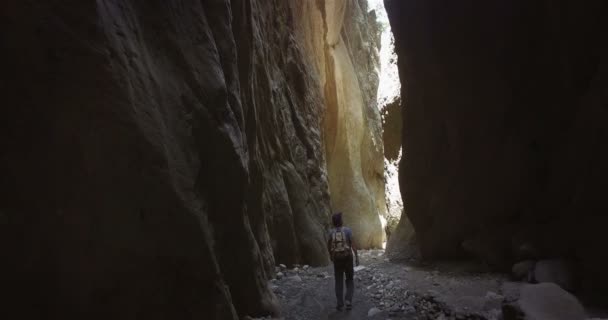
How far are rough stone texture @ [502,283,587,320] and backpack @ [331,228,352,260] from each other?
2.48 m

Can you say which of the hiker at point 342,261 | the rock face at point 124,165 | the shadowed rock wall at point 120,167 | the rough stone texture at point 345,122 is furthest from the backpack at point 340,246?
the rough stone texture at point 345,122

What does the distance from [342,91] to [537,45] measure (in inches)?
584

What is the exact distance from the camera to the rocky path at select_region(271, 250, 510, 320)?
5641 millimetres

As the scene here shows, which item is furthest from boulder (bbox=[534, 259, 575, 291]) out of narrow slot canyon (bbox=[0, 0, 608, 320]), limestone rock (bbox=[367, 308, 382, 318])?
limestone rock (bbox=[367, 308, 382, 318])

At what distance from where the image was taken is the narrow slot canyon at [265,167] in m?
3.21

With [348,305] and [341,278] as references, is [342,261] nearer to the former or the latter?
[341,278]

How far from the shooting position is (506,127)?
306 inches

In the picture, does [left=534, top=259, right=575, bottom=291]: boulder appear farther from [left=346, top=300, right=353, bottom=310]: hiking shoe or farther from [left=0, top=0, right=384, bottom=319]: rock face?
[left=0, top=0, right=384, bottom=319]: rock face

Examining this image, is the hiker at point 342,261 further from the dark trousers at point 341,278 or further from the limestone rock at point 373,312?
the limestone rock at point 373,312

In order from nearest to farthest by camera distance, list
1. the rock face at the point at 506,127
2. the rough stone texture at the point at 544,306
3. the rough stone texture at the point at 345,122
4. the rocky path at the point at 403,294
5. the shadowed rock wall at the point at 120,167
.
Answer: the shadowed rock wall at the point at 120,167
the rough stone texture at the point at 544,306
the rocky path at the point at 403,294
the rock face at the point at 506,127
the rough stone texture at the point at 345,122

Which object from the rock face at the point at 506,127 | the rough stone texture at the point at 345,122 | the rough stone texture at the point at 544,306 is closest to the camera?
the rough stone texture at the point at 544,306

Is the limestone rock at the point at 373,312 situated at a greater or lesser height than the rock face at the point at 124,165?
lesser

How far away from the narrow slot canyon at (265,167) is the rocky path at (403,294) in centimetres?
5

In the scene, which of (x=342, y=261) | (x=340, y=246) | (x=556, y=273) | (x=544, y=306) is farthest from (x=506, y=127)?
(x=544, y=306)
